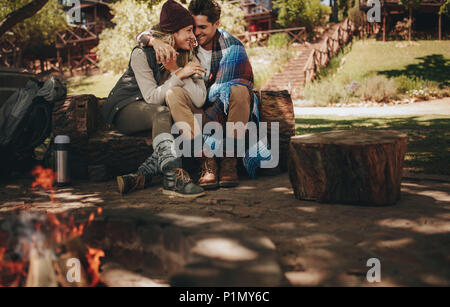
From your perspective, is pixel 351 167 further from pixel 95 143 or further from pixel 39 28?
pixel 39 28

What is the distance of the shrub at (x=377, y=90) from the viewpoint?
527 inches

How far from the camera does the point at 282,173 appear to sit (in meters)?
4.33

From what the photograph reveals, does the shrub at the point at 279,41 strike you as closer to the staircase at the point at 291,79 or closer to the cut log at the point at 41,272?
the staircase at the point at 291,79

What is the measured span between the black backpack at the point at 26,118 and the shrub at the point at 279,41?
64.5 feet

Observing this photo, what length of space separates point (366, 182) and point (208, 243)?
1.60m

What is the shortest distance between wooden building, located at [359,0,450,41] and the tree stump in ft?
69.9

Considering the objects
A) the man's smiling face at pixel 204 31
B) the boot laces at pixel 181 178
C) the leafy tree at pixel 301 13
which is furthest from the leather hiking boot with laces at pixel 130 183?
the leafy tree at pixel 301 13

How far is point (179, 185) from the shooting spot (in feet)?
10.7

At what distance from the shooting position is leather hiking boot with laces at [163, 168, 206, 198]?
320 cm

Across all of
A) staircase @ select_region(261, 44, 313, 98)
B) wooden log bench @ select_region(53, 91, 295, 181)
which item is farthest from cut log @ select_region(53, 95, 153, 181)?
staircase @ select_region(261, 44, 313, 98)

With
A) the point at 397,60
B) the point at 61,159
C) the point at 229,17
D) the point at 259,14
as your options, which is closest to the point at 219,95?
the point at 61,159

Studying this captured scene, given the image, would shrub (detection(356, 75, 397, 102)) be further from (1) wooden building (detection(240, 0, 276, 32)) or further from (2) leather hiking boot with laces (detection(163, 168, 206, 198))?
(1) wooden building (detection(240, 0, 276, 32))

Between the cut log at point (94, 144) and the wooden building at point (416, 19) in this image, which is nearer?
the cut log at point (94, 144)
